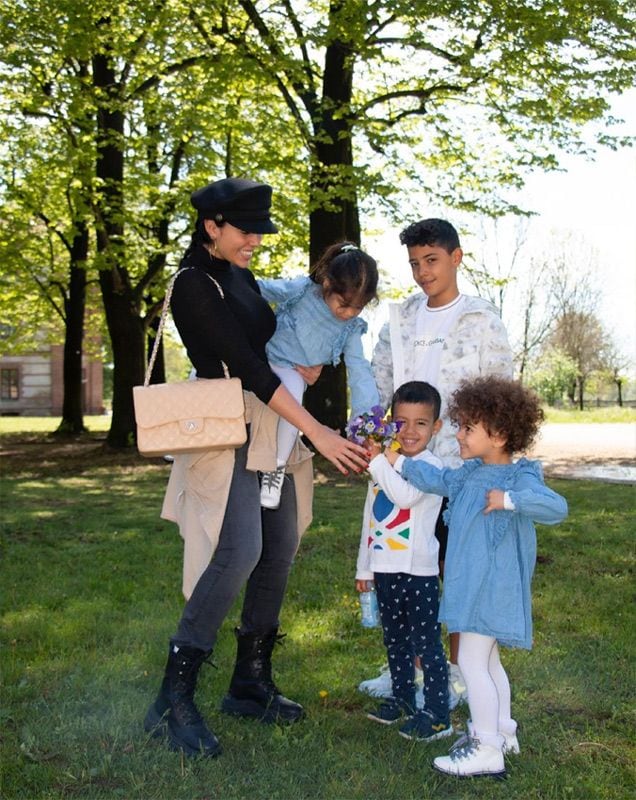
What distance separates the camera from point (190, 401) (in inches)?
150

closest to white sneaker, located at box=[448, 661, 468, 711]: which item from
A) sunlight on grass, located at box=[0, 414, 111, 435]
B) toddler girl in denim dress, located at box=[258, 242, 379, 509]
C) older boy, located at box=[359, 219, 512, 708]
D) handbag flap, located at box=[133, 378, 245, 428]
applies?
older boy, located at box=[359, 219, 512, 708]

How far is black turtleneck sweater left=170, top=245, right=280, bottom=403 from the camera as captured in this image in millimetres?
3795

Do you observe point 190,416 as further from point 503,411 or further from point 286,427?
point 503,411

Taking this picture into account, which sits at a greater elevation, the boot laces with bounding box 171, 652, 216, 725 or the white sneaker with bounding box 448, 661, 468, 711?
the boot laces with bounding box 171, 652, 216, 725

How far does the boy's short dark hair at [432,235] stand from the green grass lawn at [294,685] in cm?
208

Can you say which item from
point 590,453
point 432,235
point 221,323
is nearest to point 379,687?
point 221,323

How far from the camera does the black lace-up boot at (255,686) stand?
4.15 metres

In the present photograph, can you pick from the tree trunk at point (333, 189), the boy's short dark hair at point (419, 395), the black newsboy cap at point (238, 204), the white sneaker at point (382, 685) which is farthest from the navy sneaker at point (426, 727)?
the tree trunk at point (333, 189)

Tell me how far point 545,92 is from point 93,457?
10411 millimetres

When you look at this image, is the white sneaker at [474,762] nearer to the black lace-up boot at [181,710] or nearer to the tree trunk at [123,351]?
the black lace-up boot at [181,710]

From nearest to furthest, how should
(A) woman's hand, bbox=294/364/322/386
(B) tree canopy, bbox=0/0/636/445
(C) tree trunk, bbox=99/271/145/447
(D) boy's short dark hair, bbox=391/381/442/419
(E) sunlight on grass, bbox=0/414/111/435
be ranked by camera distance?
(D) boy's short dark hair, bbox=391/381/442/419 < (A) woman's hand, bbox=294/364/322/386 < (B) tree canopy, bbox=0/0/636/445 < (C) tree trunk, bbox=99/271/145/447 < (E) sunlight on grass, bbox=0/414/111/435

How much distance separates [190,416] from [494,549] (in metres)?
1.30

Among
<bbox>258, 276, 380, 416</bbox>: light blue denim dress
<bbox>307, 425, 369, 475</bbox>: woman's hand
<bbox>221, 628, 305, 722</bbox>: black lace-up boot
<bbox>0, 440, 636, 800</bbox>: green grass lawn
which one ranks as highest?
<bbox>258, 276, 380, 416</bbox>: light blue denim dress

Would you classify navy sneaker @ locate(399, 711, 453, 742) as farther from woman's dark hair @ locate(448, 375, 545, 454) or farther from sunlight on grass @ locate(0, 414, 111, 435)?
sunlight on grass @ locate(0, 414, 111, 435)
